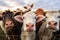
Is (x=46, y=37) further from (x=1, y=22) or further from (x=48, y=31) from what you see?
(x=1, y=22)

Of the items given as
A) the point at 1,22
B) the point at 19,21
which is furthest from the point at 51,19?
the point at 1,22

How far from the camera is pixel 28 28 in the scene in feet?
10.4

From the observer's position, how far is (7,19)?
332cm

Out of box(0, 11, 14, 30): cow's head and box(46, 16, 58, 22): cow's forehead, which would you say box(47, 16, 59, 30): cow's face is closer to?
box(46, 16, 58, 22): cow's forehead

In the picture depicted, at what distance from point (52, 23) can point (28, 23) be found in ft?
0.76

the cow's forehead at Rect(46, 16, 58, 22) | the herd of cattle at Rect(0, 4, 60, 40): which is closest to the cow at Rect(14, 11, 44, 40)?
the herd of cattle at Rect(0, 4, 60, 40)

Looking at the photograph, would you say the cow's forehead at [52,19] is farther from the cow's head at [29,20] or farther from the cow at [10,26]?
the cow at [10,26]

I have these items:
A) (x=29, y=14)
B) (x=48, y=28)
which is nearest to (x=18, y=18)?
(x=29, y=14)

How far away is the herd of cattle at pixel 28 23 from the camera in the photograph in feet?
10.8

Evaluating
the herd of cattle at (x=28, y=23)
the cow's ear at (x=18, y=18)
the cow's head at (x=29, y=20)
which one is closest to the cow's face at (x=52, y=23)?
the herd of cattle at (x=28, y=23)

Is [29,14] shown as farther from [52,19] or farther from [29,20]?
[52,19]

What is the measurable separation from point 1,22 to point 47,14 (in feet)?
1.63

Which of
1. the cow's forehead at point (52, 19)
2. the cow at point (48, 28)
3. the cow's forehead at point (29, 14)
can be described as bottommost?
the cow at point (48, 28)

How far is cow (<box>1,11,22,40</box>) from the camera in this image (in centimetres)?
329
